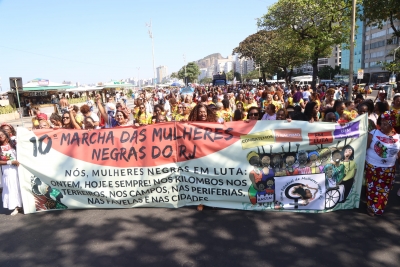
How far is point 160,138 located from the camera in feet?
15.0

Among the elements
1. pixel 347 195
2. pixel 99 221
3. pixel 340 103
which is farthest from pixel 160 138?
pixel 340 103

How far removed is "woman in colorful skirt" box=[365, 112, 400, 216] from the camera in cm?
395

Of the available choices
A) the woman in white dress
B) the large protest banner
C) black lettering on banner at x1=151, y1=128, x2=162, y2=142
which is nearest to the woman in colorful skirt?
the large protest banner

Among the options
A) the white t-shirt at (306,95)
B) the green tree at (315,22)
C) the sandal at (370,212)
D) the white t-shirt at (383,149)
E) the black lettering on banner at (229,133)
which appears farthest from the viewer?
the green tree at (315,22)

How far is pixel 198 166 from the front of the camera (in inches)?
175

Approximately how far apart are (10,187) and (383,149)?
5525mm

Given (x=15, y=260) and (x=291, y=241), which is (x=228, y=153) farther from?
(x=15, y=260)

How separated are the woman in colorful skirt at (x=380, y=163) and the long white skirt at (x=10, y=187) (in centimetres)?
532

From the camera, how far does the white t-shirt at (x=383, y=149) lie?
155 inches

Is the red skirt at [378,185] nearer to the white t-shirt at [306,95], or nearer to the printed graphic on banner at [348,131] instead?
the printed graphic on banner at [348,131]

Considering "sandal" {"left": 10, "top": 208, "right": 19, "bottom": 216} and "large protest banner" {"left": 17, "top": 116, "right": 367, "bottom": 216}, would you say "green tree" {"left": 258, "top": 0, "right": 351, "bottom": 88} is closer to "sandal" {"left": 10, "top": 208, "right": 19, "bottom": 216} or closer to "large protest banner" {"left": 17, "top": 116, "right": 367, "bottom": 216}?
"large protest banner" {"left": 17, "top": 116, "right": 367, "bottom": 216}

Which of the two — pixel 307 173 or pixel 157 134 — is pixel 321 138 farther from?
pixel 157 134

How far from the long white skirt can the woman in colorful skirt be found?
5.32 meters

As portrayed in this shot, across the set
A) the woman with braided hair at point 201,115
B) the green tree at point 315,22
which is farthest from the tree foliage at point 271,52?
the woman with braided hair at point 201,115
